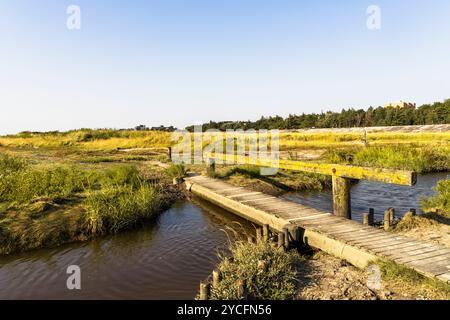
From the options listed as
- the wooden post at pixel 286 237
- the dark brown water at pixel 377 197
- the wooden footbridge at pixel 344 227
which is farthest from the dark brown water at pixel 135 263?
the wooden post at pixel 286 237

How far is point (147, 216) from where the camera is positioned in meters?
10.7

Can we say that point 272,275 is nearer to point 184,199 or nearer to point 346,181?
point 346,181

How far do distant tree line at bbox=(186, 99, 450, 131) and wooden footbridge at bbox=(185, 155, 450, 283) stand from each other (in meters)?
62.7

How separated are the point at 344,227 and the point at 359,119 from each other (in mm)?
77678

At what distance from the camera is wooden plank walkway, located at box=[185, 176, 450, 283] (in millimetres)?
5734

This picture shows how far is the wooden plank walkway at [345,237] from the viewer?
18.8 ft

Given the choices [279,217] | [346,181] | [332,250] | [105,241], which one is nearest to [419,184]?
[346,181]

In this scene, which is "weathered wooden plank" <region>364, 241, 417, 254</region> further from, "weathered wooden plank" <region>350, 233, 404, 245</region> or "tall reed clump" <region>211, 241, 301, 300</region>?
"tall reed clump" <region>211, 241, 301, 300</region>

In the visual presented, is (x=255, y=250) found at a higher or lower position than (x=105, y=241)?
higher

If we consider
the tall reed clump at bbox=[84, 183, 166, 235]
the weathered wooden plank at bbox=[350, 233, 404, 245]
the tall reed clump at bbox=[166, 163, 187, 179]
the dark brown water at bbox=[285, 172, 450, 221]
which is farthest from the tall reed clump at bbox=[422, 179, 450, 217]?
the tall reed clump at bbox=[166, 163, 187, 179]

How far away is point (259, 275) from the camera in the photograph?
5516mm

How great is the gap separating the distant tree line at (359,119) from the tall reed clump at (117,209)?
202 ft

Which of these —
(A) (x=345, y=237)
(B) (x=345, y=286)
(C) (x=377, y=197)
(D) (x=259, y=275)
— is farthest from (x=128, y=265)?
(C) (x=377, y=197)
